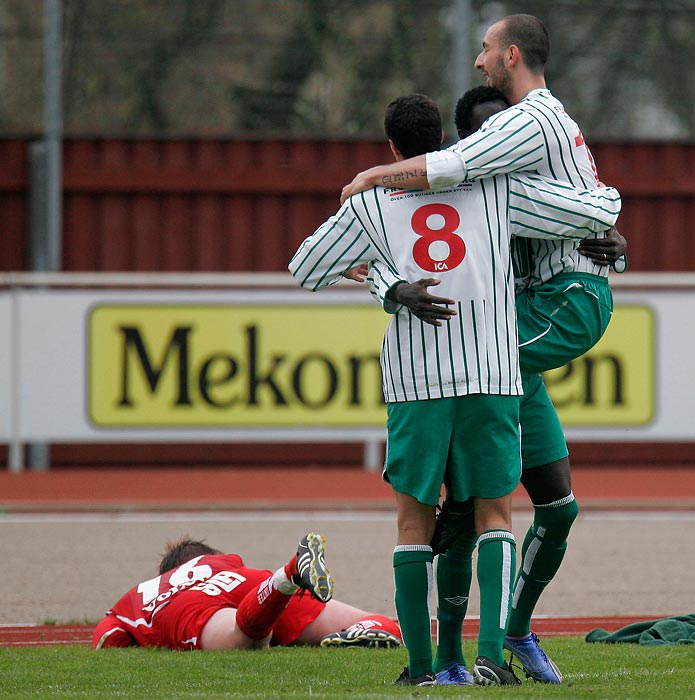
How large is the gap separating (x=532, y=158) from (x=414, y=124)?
0.41 meters

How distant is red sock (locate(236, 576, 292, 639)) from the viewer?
5.62 m

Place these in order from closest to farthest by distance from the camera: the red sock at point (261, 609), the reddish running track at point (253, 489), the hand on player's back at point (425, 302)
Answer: the hand on player's back at point (425, 302), the red sock at point (261, 609), the reddish running track at point (253, 489)

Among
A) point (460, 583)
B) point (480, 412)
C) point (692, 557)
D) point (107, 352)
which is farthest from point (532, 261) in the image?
point (107, 352)

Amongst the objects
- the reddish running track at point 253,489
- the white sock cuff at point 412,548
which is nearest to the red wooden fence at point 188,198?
the reddish running track at point 253,489

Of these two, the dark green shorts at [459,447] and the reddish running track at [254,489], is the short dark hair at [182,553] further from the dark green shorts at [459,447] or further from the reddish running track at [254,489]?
the reddish running track at [254,489]

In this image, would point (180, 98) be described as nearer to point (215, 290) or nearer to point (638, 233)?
point (215, 290)

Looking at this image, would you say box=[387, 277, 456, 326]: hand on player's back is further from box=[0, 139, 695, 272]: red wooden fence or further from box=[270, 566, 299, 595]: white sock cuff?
box=[0, 139, 695, 272]: red wooden fence

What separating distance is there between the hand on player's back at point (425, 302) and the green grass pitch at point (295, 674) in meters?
1.16

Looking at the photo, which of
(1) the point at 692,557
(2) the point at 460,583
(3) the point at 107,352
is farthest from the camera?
(3) the point at 107,352

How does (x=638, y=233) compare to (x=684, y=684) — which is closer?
(x=684, y=684)

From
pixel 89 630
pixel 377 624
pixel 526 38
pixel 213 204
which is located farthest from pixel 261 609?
pixel 213 204

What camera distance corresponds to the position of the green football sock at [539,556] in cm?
513

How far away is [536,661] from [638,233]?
11.9m

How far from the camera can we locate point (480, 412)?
15.2 ft
